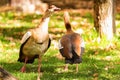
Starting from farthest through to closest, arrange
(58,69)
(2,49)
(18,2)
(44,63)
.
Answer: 1. (18,2)
2. (2,49)
3. (44,63)
4. (58,69)

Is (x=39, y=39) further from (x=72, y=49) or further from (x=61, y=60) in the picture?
(x=61, y=60)

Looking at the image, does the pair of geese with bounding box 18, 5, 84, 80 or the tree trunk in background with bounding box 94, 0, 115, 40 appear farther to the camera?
the tree trunk in background with bounding box 94, 0, 115, 40

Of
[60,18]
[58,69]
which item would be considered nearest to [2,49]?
[58,69]

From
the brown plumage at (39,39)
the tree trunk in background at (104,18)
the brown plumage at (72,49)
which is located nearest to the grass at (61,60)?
the tree trunk in background at (104,18)

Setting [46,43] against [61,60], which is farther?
[61,60]

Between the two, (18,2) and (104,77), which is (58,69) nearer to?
(104,77)

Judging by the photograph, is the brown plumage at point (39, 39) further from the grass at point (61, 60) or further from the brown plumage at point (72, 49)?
the grass at point (61, 60)

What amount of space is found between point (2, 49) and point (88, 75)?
3.63 m

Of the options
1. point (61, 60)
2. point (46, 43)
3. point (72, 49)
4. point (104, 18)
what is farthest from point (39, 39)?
point (104, 18)

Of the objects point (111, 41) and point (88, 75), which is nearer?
point (88, 75)

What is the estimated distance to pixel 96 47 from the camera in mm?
12516

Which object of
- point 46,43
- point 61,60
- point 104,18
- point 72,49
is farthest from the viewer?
point 104,18

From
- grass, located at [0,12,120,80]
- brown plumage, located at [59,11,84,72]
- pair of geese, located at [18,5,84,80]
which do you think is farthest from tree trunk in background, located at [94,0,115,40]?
brown plumage, located at [59,11,84,72]

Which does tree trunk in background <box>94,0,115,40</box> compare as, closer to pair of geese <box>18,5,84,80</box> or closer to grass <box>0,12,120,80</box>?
grass <box>0,12,120,80</box>
